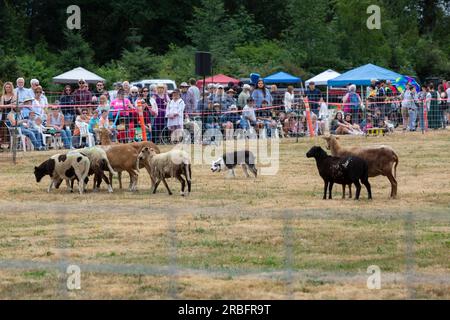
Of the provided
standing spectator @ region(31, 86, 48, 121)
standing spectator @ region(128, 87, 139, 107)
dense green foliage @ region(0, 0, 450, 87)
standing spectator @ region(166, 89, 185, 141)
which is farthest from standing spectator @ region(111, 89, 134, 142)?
dense green foliage @ region(0, 0, 450, 87)

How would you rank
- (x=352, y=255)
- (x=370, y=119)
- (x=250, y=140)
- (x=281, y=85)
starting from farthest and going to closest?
1. (x=281, y=85)
2. (x=370, y=119)
3. (x=250, y=140)
4. (x=352, y=255)

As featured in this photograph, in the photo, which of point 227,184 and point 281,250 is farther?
point 227,184

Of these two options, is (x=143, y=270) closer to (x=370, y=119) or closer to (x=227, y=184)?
(x=227, y=184)

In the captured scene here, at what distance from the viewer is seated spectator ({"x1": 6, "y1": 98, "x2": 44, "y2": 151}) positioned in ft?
78.6

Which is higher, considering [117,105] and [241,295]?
[117,105]

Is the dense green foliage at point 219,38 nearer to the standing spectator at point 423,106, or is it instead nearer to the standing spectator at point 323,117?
the standing spectator at point 323,117

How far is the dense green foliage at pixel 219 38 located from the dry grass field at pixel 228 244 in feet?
79.9

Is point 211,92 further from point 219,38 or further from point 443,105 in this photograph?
point 219,38

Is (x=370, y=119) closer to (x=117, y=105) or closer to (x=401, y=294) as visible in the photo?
(x=117, y=105)

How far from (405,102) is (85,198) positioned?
652 inches

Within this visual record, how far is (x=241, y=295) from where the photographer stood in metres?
9.87

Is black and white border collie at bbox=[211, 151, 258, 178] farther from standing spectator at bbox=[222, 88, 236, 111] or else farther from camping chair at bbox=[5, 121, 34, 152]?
standing spectator at bbox=[222, 88, 236, 111]
